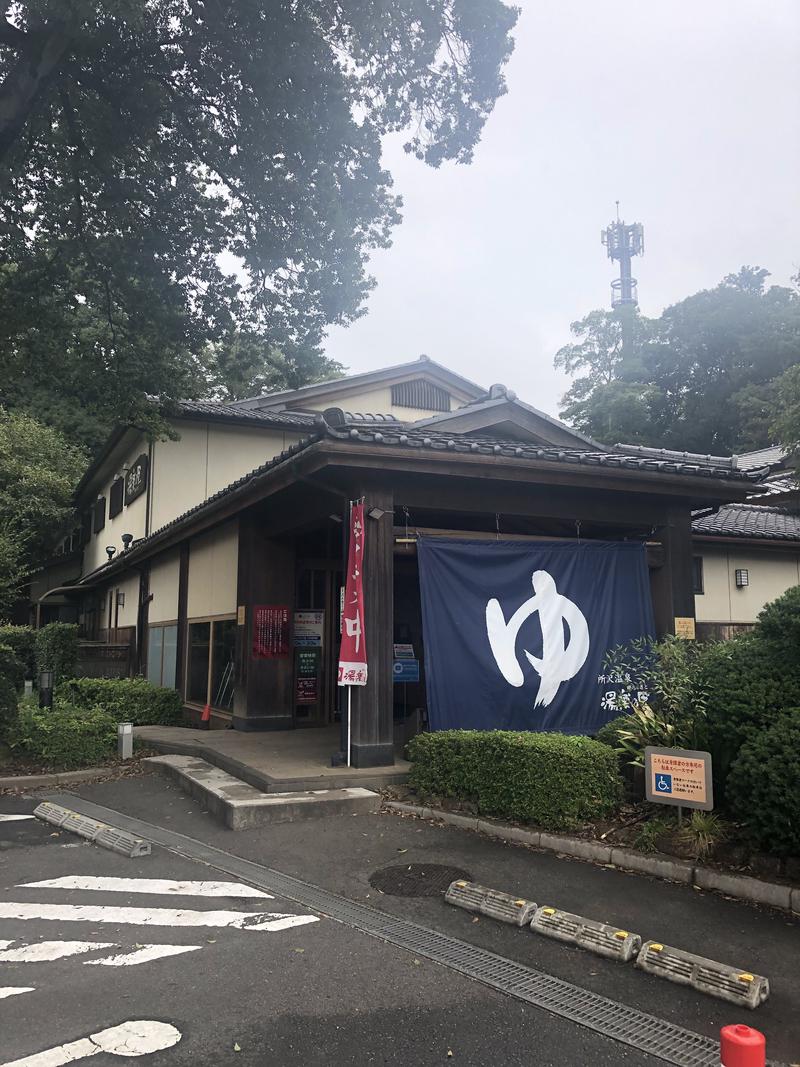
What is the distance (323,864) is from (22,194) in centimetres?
1146

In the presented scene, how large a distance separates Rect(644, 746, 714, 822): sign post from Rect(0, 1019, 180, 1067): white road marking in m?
4.06

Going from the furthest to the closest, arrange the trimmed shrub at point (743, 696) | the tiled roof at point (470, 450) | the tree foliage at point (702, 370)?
the tree foliage at point (702, 370) → the tiled roof at point (470, 450) → the trimmed shrub at point (743, 696)

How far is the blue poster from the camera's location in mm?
8969

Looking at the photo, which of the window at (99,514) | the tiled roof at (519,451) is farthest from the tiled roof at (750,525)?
the window at (99,514)

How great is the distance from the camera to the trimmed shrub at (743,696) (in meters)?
5.85

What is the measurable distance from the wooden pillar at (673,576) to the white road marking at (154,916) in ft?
24.5

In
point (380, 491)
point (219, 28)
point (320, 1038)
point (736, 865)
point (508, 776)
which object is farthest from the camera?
point (219, 28)

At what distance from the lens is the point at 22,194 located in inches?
488

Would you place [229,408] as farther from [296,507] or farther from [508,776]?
[508,776]

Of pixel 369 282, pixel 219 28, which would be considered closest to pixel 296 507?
pixel 369 282

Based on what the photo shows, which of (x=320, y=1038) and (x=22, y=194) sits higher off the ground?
(x=22, y=194)

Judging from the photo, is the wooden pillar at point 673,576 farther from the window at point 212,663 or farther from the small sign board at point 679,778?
the window at point 212,663

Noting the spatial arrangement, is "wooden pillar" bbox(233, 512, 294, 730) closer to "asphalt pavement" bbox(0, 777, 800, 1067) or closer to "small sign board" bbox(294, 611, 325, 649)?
"small sign board" bbox(294, 611, 325, 649)

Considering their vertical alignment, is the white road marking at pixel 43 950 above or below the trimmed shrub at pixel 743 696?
below
